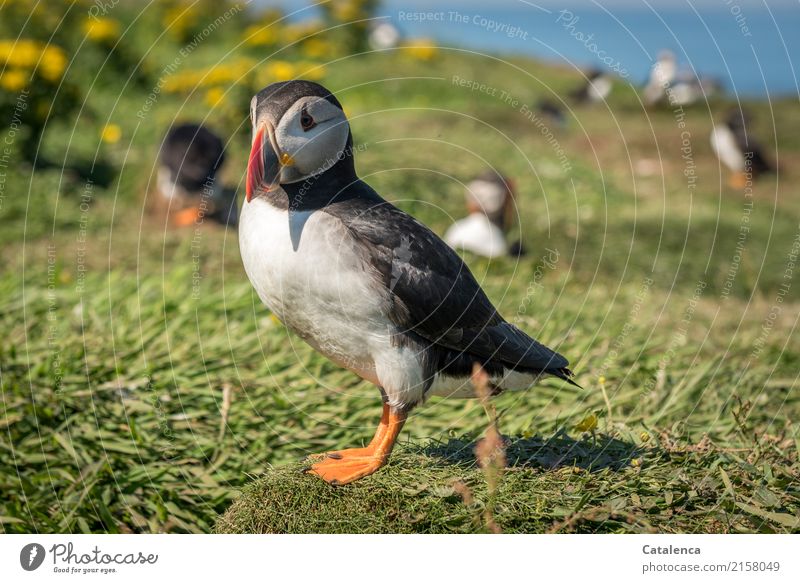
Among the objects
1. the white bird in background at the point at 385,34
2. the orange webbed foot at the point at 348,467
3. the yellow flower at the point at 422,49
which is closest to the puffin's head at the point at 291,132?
the orange webbed foot at the point at 348,467

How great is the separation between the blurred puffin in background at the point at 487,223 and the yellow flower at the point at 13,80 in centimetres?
524

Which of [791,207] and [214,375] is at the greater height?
[791,207]

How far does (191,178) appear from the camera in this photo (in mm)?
10047

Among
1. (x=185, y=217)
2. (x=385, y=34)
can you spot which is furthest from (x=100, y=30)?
(x=385, y=34)

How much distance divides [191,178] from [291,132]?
7.11 metres

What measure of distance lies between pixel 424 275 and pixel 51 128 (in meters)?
11.5

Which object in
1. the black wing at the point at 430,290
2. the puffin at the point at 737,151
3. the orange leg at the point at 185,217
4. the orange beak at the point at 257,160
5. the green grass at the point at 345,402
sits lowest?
the green grass at the point at 345,402

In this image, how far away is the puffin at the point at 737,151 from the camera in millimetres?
14617

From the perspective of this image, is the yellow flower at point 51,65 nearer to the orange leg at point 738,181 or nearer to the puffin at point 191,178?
the puffin at point 191,178

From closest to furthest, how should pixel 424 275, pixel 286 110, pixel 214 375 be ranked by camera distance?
pixel 286 110 < pixel 424 275 < pixel 214 375
